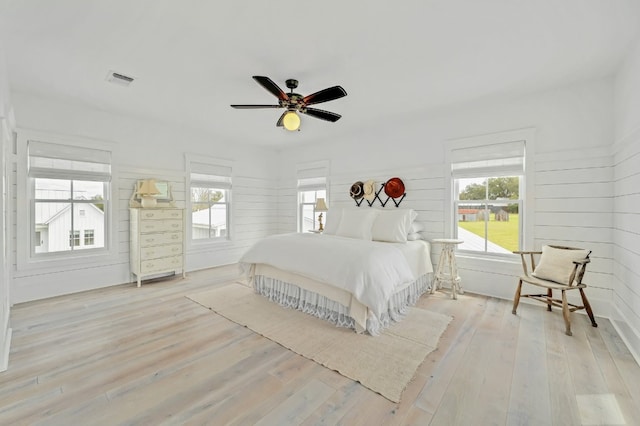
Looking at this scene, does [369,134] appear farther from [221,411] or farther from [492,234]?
[221,411]

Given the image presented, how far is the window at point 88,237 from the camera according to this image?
13.8 feet

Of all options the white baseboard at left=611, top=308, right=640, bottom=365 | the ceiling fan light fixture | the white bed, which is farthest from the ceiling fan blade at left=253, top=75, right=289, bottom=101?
the white baseboard at left=611, top=308, right=640, bottom=365

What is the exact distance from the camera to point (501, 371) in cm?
209

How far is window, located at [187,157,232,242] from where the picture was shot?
17.7 ft

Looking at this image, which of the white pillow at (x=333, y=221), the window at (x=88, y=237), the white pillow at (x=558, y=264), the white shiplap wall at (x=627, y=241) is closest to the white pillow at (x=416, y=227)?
the white pillow at (x=333, y=221)

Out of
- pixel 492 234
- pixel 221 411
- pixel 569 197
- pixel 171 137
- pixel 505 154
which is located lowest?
pixel 221 411

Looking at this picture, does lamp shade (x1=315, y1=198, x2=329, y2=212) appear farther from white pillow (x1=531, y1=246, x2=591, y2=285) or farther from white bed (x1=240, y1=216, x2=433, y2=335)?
white pillow (x1=531, y1=246, x2=591, y2=285)

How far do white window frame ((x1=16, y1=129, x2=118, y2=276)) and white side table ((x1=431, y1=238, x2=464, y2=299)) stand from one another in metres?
4.88

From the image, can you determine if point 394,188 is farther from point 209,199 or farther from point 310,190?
point 209,199

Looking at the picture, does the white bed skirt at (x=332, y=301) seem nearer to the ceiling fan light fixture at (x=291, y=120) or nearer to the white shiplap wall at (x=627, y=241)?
the ceiling fan light fixture at (x=291, y=120)

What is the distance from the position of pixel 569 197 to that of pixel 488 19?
96.1 inches

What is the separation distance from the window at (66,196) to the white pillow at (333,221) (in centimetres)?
347

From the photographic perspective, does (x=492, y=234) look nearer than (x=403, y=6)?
No

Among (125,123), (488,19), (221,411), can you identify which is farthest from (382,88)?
(125,123)
